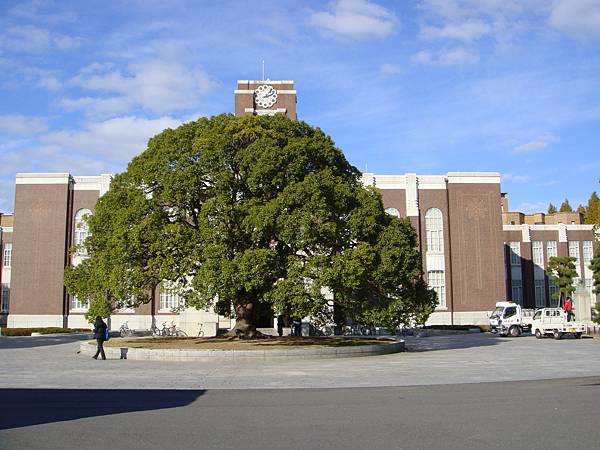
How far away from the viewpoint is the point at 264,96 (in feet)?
168

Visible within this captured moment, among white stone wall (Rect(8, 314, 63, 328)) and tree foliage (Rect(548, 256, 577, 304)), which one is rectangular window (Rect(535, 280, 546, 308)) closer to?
tree foliage (Rect(548, 256, 577, 304))

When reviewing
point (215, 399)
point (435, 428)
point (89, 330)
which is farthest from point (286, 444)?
point (89, 330)

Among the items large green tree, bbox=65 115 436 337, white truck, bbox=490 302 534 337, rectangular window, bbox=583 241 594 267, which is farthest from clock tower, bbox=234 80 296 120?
rectangular window, bbox=583 241 594 267

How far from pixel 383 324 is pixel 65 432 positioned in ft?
54.2

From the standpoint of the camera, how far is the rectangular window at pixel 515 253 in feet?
186

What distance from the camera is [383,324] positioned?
23.7 metres

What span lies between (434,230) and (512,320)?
12.6 metres

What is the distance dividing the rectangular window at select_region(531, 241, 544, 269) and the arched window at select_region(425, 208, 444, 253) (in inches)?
517

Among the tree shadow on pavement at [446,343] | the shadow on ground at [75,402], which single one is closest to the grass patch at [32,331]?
the tree shadow on pavement at [446,343]

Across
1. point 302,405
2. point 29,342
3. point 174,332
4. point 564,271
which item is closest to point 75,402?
point 302,405

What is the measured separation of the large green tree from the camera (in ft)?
71.9

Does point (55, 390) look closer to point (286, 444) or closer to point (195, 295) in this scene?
point (286, 444)

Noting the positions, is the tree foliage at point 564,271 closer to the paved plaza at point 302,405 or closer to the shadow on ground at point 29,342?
the paved plaza at point 302,405

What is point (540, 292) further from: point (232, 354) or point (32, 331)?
point (32, 331)
